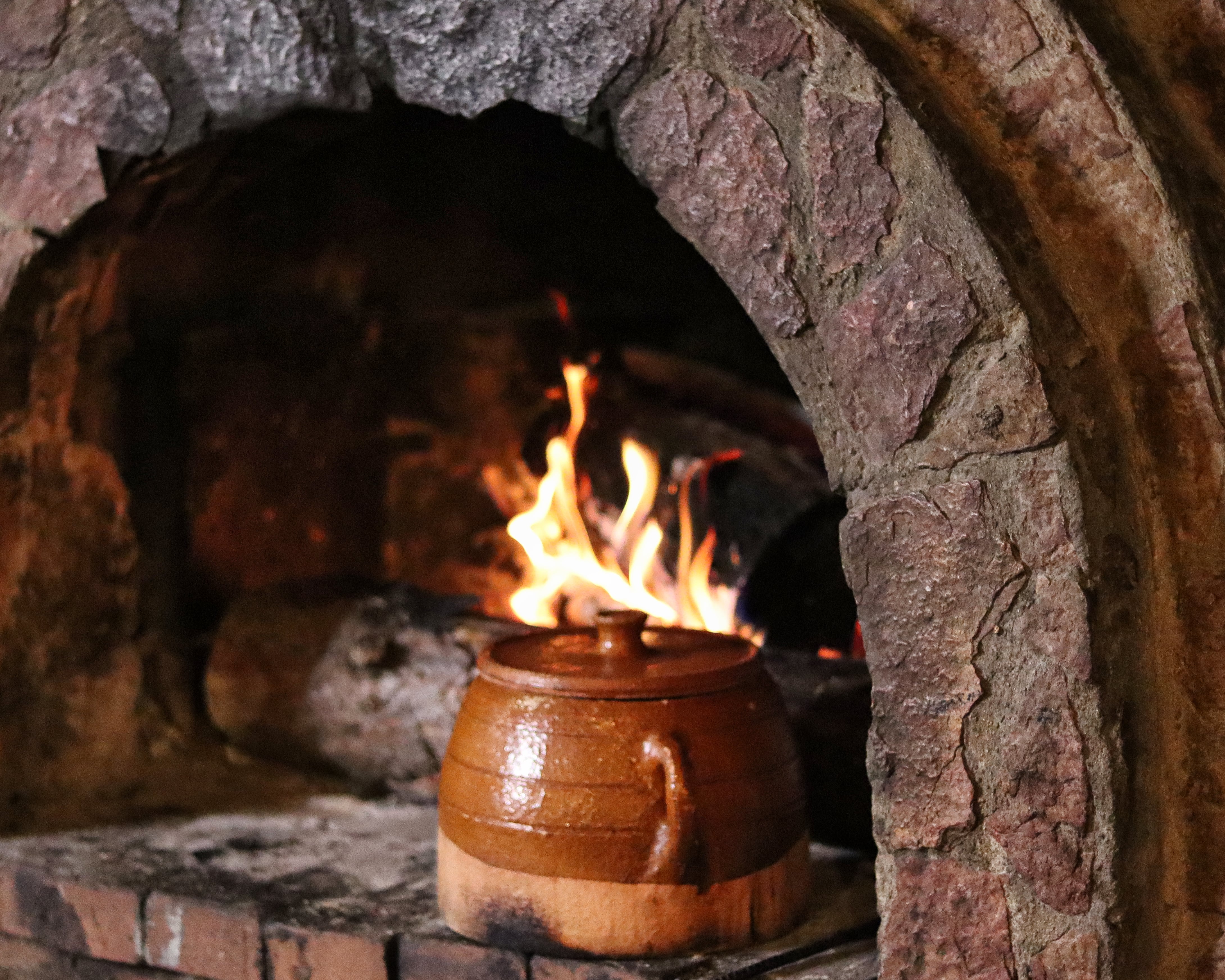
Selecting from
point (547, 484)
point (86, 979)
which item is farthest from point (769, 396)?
point (86, 979)

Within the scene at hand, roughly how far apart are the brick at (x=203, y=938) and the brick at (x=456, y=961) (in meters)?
0.22

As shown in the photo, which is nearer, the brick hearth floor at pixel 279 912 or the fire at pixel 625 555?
the brick hearth floor at pixel 279 912

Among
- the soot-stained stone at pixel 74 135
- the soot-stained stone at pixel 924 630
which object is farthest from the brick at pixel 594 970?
the soot-stained stone at pixel 74 135

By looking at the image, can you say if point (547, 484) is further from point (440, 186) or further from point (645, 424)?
point (440, 186)

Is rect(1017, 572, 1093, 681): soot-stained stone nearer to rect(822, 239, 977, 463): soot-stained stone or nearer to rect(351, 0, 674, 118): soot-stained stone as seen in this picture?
rect(822, 239, 977, 463): soot-stained stone

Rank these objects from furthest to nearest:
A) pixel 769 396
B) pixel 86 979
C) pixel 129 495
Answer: pixel 769 396
pixel 129 495
pixel 86 979

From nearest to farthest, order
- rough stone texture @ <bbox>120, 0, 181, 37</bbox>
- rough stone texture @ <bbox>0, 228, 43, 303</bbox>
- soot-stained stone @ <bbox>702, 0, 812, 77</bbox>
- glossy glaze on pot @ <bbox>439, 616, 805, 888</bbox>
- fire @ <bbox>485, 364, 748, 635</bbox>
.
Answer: soot-stained stone @ <bbox>702, 0, 812, 77</bbox>, glossy glaze on pot @ <bbox>439, 616, 805, 888</bbox>, rough stone texture @ <bbox>120, 0, 181, 37</bbox>, rough stone texture @ <bbox>0, 228, 43, 303</bbox>, fire @ <bbox>485, 364, 748, 635</bbox>

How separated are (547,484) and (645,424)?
23 cm

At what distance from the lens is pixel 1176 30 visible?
1.53 m

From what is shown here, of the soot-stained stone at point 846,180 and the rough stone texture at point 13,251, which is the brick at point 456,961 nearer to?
the soot-stained stone at point 846,180

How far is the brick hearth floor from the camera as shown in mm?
1679

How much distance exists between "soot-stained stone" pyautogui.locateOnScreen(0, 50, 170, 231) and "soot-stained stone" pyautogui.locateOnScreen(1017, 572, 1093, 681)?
1.29m

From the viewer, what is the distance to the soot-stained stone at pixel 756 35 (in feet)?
4.96

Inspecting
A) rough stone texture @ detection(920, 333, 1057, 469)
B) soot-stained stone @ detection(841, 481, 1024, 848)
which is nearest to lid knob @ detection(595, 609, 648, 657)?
soot-stained stone @ detection(841, 481, 1024, 848)
